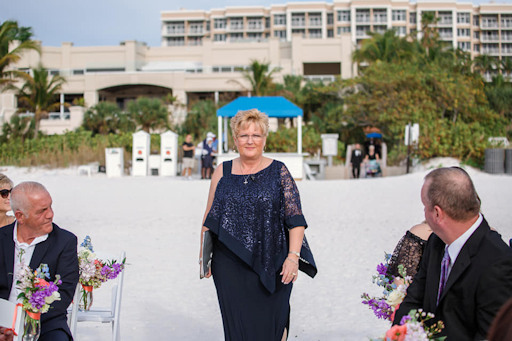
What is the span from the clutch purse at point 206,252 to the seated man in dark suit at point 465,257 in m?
1.49

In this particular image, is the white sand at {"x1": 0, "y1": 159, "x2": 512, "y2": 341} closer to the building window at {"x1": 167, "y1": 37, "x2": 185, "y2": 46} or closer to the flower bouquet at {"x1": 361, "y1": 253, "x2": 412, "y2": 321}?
the flower bouquet at {"x1": 361, "y1": 253, "x2": 412, "y2": 321}

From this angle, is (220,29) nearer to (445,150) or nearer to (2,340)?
(445,150)

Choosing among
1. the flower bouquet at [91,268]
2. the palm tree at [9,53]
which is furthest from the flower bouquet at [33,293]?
the palm tree at [9,53]

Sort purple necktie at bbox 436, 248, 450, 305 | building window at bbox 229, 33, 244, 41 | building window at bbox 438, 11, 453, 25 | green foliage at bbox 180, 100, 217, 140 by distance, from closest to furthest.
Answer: purple necktie at bbox 436, 248, 450, 305 < green foliage at bbox 180, 100, 217, 140 < building window at bbox 438, 11, 453, 25 < building window at bbox 229, 33, 244, 41

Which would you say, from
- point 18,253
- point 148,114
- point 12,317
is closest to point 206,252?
point 18,253

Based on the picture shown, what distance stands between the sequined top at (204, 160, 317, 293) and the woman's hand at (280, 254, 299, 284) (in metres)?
0.04

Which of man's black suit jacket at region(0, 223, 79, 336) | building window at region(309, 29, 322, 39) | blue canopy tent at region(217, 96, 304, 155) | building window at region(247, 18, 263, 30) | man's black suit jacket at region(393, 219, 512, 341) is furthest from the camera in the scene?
building window at region(247, 18, 263, 30)

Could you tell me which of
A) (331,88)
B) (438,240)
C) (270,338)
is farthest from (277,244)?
(331,88)

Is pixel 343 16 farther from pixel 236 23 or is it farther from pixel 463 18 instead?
pixel 463 18

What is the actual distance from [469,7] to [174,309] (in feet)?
304

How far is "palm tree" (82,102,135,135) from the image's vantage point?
3388cm

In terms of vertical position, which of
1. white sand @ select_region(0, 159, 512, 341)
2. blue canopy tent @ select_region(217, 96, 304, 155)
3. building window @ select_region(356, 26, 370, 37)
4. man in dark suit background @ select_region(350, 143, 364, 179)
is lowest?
white sand @ select_region(0, 159, 512, 341)

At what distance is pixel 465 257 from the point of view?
207 centimetres

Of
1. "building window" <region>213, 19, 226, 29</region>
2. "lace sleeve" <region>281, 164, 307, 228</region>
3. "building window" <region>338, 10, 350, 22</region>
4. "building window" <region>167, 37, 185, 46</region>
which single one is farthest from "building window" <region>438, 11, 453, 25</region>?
"lace sleeve" <region>281, 164, 307, 228</region>
